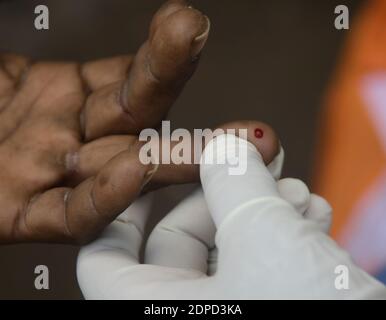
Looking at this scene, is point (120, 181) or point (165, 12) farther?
point (165, 12)

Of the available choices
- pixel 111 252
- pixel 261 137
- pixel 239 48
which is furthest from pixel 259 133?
pixel 239 48

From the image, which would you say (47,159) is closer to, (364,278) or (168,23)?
(168,23)

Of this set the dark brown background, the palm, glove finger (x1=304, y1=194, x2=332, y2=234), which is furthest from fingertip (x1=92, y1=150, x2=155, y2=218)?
the dark brown background

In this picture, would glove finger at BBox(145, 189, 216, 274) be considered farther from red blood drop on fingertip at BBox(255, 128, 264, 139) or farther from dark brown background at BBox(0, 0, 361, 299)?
dark brown background at BBox(0, 0, 361, 299)

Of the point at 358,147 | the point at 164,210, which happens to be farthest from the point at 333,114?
the point at 164,210

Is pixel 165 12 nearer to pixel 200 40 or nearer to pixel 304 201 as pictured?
pixel 200 40

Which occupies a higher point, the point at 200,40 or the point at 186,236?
the point at 200,40
